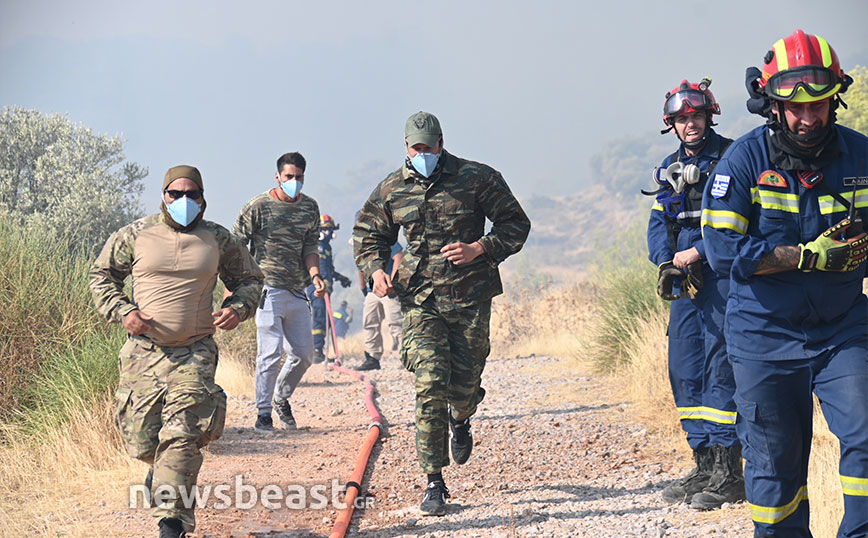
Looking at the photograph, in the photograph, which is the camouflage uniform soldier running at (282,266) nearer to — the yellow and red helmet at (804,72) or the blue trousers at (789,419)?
the blue trousers at (789,419)

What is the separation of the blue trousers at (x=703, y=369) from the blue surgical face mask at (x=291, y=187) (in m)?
4.13

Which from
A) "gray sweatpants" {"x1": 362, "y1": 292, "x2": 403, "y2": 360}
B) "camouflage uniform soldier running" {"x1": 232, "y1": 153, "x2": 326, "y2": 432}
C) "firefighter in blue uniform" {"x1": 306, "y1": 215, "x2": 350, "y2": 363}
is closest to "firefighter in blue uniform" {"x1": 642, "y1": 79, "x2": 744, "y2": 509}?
"camouflage uniform soldier running" {"x1": 232, "y1": 153, "x2": 326, "y2": 432}

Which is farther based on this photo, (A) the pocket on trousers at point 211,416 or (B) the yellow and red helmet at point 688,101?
(B) the yellow and red helmet at point 688,101

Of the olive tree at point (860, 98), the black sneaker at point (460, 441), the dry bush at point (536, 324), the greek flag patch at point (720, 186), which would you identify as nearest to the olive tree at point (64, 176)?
the dry bush at point (536, 324)

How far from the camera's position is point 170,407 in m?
5.23

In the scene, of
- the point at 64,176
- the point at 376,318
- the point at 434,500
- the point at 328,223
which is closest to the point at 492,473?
the point at 434,500

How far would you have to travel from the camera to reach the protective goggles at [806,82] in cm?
392

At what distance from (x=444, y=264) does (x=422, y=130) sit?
86cm

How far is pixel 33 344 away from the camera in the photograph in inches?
346

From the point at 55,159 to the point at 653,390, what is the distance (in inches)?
600

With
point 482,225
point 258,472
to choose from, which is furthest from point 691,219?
point 258,472

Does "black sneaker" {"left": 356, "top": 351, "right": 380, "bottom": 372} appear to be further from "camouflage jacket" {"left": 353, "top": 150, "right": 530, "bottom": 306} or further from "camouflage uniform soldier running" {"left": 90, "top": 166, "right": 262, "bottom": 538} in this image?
"camouflage uniform soldier running" {"left": 90, "top": 166, "right": 262, "bottom": 538}

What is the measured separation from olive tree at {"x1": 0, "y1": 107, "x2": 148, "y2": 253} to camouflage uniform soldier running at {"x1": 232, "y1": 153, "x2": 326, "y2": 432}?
9.10 m

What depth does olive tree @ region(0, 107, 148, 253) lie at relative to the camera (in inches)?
722
